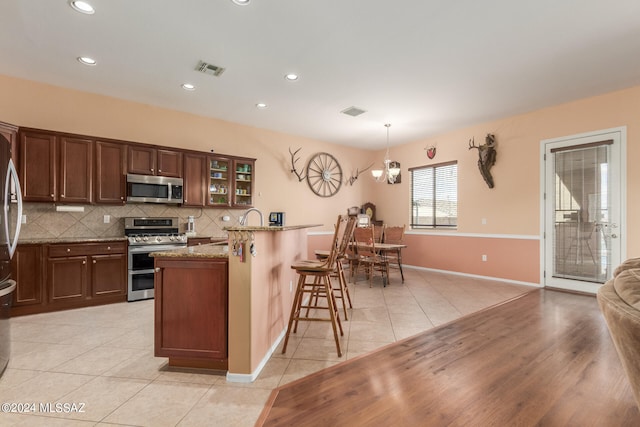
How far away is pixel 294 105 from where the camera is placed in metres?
4.78

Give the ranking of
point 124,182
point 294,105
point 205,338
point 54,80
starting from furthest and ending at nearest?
1. point 294,105
2. point 124,182
3. point 54,80
4. point 205,338

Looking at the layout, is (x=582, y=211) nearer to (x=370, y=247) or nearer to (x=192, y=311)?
(x=370, y=247)

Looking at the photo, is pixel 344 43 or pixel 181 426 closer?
pixel 181 426

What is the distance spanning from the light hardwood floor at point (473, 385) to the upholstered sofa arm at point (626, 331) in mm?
1234

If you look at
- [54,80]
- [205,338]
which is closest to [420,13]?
[205,338]

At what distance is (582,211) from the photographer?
454 cm

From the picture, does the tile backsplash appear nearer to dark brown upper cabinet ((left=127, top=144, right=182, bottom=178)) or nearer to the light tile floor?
dark brown upper cabinet ((left=127, top=144, right=182, bottom=178))

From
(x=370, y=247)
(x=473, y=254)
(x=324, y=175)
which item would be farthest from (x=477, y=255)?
(x=324, y=175)

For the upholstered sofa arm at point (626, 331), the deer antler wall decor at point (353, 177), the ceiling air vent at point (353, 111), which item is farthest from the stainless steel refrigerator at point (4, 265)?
the deer antler wall decor at point (353, 177)

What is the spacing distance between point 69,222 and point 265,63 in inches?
135

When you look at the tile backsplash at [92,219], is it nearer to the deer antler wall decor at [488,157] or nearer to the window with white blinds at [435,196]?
the window with white blinds at [435,196]

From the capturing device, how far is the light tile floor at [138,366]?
178 cm

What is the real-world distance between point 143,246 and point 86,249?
24.8 inches

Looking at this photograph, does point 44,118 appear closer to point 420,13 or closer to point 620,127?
point 420,13
